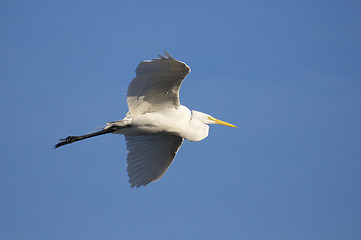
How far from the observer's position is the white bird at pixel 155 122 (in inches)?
380

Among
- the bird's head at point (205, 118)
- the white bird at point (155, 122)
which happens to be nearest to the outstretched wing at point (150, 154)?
the white bird at point (155, 122)

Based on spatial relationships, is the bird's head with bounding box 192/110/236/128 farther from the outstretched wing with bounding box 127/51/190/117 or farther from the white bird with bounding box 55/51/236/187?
the outstretched wing with bounding box 127/51/190/117

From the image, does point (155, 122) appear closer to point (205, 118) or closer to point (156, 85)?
point (156, 85)

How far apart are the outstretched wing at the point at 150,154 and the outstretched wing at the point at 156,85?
1.24 metres

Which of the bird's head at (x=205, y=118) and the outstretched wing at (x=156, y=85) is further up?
the bird's head at (x=205, y=118)

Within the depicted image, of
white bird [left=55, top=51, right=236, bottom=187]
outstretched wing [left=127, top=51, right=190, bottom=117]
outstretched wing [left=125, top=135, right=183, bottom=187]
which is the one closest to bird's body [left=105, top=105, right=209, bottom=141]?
white bird [left=55, top=51, right=236, bottom=187]

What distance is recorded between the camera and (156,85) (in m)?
10.0

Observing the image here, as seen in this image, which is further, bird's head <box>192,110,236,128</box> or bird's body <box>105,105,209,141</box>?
bird's head <box>192,110,236,128</box>

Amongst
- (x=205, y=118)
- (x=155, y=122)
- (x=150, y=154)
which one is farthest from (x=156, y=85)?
(x=150, y=154)

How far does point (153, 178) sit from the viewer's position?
1152 centimetres

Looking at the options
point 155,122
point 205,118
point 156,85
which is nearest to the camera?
point 156,85

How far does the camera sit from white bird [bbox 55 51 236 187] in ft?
31.7

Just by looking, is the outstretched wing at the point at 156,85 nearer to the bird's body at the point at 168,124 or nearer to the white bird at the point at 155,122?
the white bird at the point at 155,122

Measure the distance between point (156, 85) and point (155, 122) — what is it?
3.09 ft
